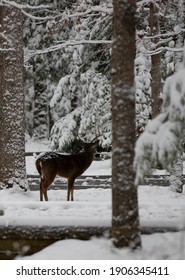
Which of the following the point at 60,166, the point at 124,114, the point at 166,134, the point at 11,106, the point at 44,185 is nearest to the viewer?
the point at 166,134

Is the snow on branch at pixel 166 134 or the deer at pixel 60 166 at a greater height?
the snow on branch at pixel 166 134

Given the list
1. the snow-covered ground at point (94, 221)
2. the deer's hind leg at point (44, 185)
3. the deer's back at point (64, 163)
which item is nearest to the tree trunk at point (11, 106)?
the deer's hind leg at point (44, 185)

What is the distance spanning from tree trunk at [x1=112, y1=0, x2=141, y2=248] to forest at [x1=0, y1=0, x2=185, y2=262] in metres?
0.01

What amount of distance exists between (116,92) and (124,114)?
328 mm

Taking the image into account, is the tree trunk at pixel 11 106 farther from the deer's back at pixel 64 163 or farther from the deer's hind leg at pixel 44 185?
the deer's back at pixel 64 163

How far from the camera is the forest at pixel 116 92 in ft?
18.6

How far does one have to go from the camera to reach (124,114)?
646 centimetres

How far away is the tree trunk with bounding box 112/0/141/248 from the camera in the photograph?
6461 mm

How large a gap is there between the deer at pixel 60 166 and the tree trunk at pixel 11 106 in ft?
1.60

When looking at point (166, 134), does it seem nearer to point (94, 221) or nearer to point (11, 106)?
point (94, 221)

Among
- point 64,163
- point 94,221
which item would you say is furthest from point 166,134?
point 64,163

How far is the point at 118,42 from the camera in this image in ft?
21.4
